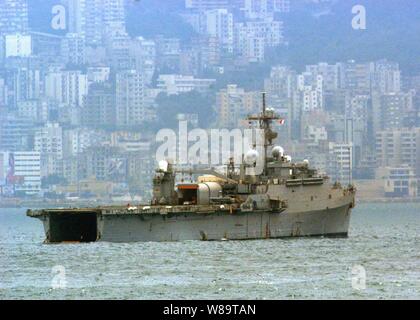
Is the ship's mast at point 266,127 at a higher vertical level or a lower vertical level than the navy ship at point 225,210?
higher

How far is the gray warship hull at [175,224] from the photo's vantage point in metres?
71.4

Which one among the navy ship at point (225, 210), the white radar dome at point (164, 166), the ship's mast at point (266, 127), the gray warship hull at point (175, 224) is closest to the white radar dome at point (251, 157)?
the navy ship at point (225, 210)

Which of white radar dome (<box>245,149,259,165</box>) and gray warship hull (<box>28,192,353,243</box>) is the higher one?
white radar dome (<box>245,149,259,165</box>)

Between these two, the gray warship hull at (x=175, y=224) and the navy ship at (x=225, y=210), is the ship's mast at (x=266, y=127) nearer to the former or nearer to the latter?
the navy ship at (x=225, y=210)

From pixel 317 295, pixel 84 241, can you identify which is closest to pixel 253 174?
pixel 84 241

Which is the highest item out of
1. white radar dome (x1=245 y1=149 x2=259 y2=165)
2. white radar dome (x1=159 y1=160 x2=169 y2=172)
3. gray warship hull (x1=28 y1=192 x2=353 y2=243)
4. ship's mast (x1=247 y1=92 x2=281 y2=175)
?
ship's mast (x1=247 y1=92 x2=281 y2=175)

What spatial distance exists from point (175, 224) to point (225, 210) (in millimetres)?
2428

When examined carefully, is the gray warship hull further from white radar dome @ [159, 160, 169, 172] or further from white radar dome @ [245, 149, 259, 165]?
white radar dome @ [159, 160, 169, 172]

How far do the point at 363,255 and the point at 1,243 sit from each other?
2772cm

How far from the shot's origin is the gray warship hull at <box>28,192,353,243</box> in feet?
234

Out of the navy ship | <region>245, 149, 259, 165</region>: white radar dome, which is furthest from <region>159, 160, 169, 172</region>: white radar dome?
<region>245, 149, 259, 165</region>: white radar dome

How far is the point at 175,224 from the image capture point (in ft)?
237

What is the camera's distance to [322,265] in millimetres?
59625

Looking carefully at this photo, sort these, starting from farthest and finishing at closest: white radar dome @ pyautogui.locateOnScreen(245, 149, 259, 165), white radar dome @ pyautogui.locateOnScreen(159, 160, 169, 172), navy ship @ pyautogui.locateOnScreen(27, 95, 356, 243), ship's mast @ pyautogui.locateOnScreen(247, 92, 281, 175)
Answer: ship's mast @ pyautogui.locateOnScreen(247, 92, 281, 175)
white radar dome @ pyautogui.locateOnScreen(245, 149, 259, 165)
white radar dome @ pyautogui.locateOnScreen(159, 160, 169, 172)
navy ship @ pyautogui.locateOnScreen(27, 95, 356, 243)
